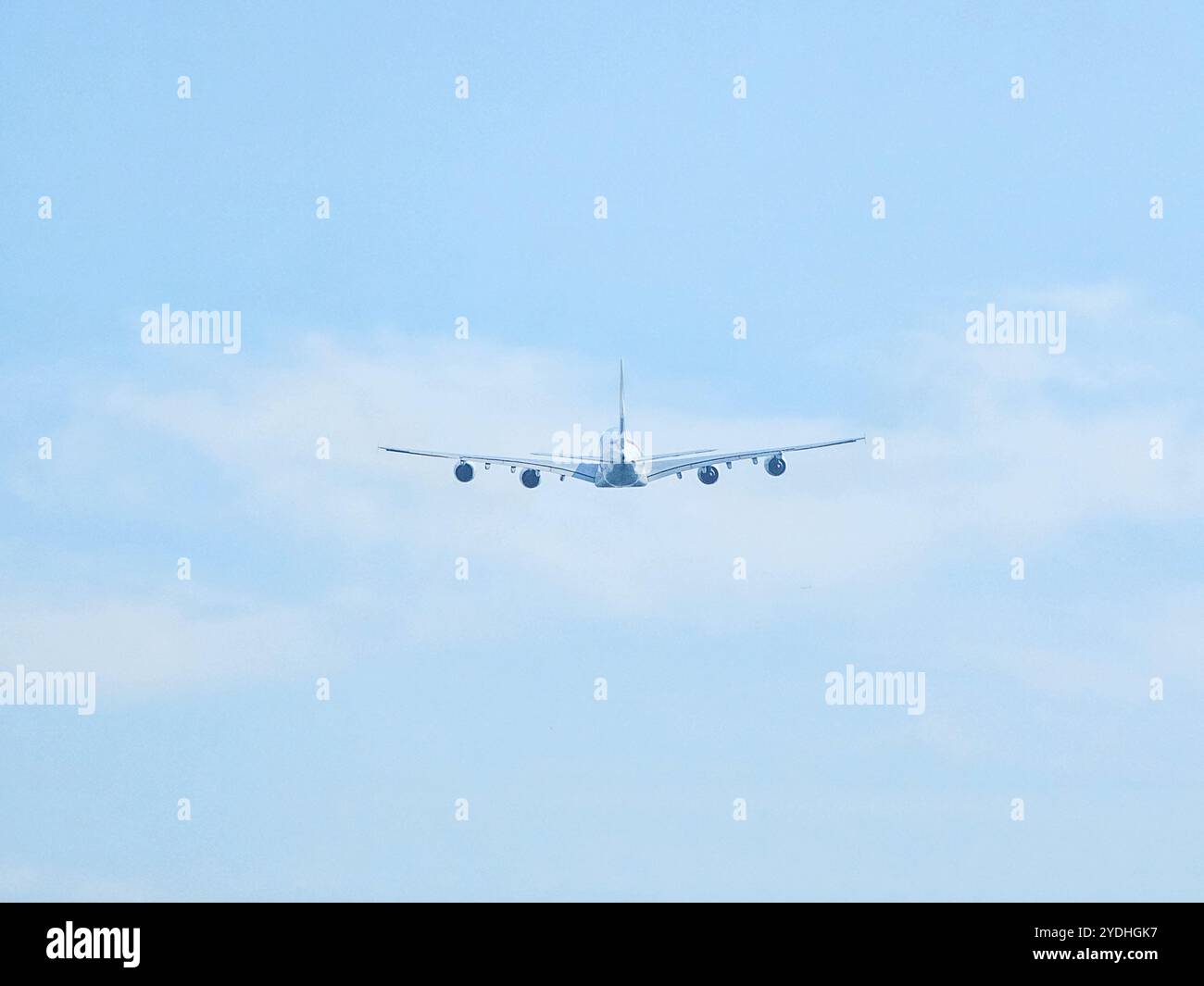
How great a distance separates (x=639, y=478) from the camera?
17688 cm

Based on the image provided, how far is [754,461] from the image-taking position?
17662 cm
